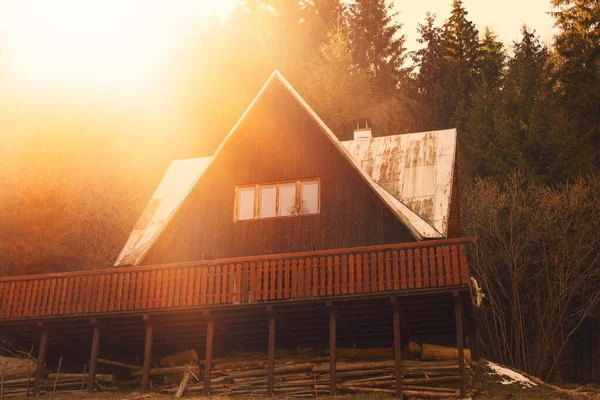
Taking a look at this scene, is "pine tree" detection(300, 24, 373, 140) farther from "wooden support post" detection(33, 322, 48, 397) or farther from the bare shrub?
"wooden support post" detection(33, 322, 48, 397)

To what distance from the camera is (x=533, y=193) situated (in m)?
38.8

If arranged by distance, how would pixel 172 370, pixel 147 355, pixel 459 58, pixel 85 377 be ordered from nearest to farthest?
pixel 147 355 → pixel 172 370 → pixel 85 377 → pixel 459 58

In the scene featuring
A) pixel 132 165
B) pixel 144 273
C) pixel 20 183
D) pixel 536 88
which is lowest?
pixel 144 273

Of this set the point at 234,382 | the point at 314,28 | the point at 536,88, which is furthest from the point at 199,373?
the point at 314,28

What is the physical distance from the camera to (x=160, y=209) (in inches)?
1254

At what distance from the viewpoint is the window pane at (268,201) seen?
2842 cm

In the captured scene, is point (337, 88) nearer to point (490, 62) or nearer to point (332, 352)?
point (490, 62)

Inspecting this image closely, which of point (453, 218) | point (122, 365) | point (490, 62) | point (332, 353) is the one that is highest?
point (490, 62)

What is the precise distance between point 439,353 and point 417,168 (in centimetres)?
767

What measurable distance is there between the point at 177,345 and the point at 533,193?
19.9 meters

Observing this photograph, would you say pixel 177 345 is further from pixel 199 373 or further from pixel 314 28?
pixel 314 28

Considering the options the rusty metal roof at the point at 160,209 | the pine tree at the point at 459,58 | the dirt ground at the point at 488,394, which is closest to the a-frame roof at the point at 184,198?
the rusty metal roof at the point at 160,209

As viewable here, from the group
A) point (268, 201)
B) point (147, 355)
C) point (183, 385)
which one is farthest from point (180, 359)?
point (268, 201)

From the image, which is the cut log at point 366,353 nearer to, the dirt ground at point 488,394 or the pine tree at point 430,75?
Result: the dirt ground at point 488,394
